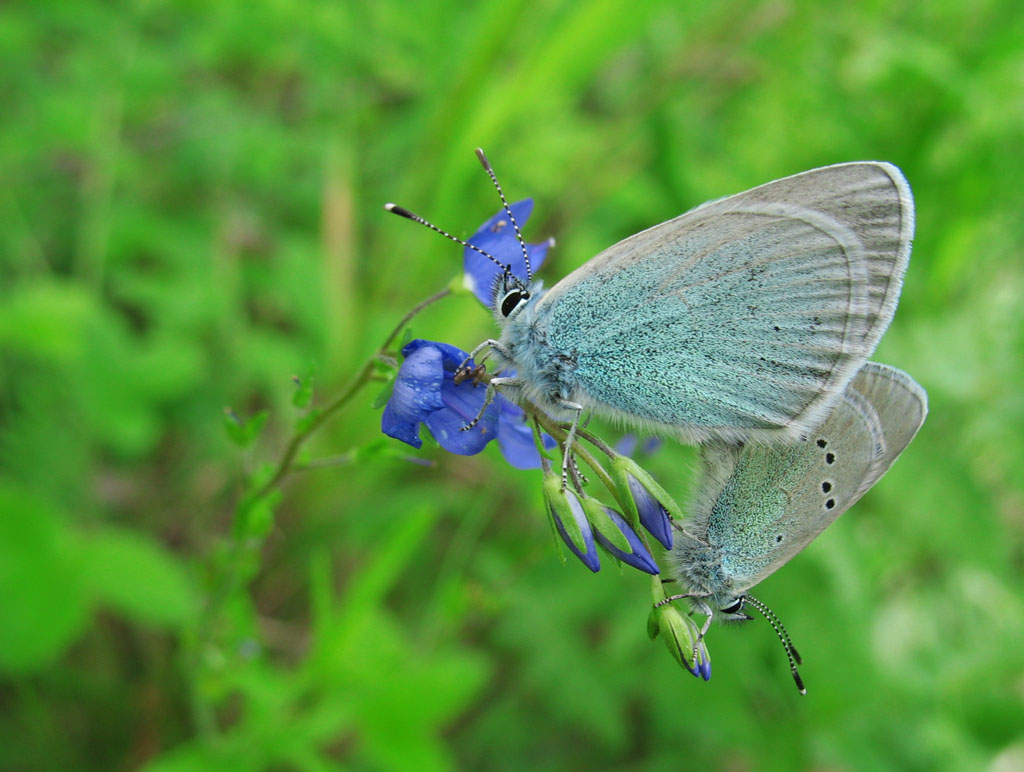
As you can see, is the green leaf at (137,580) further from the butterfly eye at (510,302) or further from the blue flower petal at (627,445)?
the butterfly eye at (510,302)

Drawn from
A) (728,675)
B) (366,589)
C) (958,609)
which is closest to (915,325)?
(958,609)

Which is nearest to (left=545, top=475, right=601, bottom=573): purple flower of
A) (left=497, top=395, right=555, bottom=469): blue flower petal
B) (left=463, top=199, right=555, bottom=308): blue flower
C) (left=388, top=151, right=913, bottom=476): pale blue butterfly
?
(left=388, top=151, right=913, bottom=476): pale blue butterfly

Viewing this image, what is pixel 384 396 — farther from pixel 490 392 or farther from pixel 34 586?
pixel 34 586

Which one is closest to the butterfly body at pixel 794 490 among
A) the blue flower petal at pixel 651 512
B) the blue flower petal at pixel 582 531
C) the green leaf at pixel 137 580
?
the blue flower petal at pixel 651 512

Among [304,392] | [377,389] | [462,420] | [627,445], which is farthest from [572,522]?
[377,389]

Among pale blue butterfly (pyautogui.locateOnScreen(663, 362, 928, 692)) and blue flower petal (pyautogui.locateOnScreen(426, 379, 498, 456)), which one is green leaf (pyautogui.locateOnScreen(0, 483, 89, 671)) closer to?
blue flower petal (pyautogui.locateOnScreen(426, 379, 498, 456))
